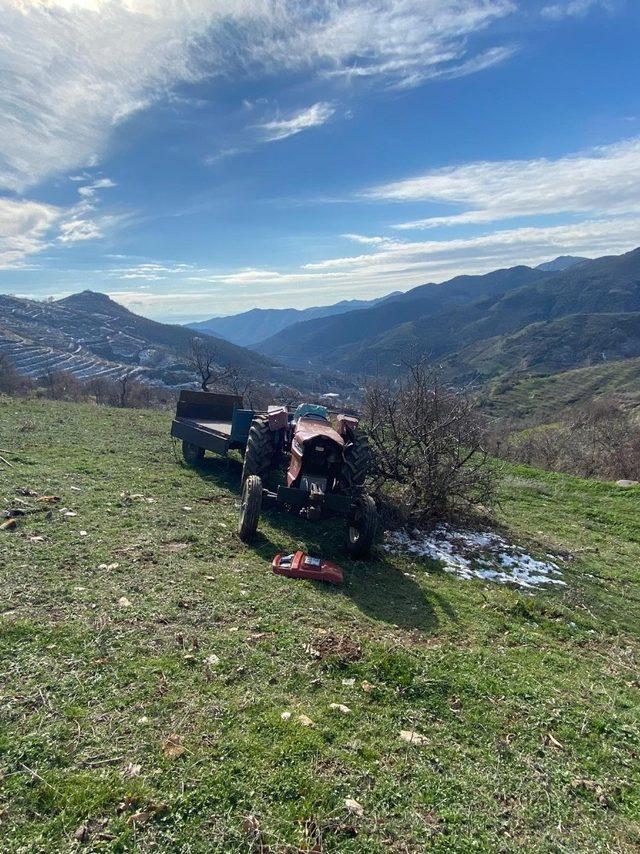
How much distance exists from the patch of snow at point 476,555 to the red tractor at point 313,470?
1198 millimetres

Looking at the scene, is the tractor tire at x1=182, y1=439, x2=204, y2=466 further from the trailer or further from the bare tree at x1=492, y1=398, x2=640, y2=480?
the bare tree at x1=492, y1=398, x2=640, y2=480

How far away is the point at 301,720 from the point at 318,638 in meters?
1.15

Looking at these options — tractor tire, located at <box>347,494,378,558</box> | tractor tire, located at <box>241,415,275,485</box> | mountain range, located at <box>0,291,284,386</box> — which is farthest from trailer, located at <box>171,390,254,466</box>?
mountain range, located at <box>0,291,284,386</box>

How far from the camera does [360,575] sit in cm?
682

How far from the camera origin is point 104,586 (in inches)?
200

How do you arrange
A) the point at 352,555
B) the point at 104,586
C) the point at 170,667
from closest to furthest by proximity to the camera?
the point at 170,667 → the point at 104,586 → the point at 352,555

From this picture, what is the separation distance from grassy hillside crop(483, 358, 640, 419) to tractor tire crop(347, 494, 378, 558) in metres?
98.2

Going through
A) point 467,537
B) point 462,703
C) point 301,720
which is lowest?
point 467,537

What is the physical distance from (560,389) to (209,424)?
124 metres

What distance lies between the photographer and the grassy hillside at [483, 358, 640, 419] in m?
105

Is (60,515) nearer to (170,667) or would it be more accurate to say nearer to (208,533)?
(208,533)

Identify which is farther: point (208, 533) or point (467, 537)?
point (467, 537)

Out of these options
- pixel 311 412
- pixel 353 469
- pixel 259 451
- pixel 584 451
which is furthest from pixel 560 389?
pixel 259 451

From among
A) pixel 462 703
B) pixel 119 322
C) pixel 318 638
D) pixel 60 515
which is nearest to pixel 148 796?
pixel 318 638
